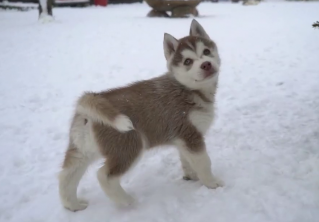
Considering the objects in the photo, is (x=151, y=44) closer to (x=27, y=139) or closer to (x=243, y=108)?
(x=243, y=108)

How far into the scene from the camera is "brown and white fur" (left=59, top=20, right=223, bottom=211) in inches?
95.6

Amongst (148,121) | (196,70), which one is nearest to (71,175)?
(148,121)

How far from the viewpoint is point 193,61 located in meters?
2.62

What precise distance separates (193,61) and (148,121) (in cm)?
61

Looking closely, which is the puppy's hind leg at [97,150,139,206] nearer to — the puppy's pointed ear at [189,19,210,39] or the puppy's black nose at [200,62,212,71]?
the puppy's black nose at [200,62,212,71]

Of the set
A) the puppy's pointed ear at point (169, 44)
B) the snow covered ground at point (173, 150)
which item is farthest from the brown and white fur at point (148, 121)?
the snow covered ground at point (173, 150)

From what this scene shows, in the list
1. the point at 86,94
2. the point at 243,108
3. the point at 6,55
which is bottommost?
the point at 6,55

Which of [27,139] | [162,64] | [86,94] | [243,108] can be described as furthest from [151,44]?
[86,94]

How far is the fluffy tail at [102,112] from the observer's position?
2250 mm

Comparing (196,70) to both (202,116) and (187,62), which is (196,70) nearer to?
(187,62)

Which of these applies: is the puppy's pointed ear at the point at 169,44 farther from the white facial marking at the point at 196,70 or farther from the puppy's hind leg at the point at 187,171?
the puppy's hind leg at the point at 187,171

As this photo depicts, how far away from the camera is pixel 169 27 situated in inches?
417

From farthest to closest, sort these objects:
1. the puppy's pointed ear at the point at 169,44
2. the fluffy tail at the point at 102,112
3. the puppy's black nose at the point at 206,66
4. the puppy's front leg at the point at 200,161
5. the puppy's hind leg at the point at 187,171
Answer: the puppy's hind leg at the point at 187,171, the puppy's pointed ear at the point at 169,44, the puppy's front leg at the point at 200,161, the puppy's black nose at the point at 206,66, the fluffy tail at the point at 102,112

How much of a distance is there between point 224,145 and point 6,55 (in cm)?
609
